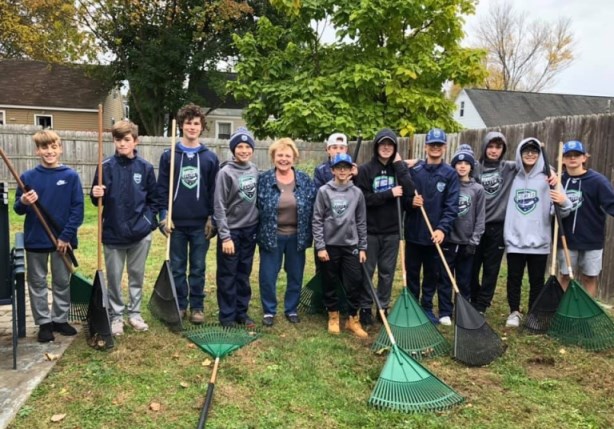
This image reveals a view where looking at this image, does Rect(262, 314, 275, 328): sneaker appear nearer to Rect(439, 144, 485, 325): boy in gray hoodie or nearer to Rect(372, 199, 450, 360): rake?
Rect(372, 199, 450, 360): rake

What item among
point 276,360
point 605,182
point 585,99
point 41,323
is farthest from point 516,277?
point 585,99

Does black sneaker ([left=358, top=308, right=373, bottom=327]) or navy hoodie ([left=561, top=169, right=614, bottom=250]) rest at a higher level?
navy hoodie ([left=561, top=169, right=614, bottom=250])

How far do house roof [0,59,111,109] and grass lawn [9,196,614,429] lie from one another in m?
A: 27.0

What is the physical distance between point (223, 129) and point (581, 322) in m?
30.9

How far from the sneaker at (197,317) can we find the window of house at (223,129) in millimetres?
29253

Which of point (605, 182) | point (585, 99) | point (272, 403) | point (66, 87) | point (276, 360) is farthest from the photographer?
point (585, 99)

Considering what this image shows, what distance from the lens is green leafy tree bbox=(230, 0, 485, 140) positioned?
46.1 ft

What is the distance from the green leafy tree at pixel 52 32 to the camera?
24.5 meters

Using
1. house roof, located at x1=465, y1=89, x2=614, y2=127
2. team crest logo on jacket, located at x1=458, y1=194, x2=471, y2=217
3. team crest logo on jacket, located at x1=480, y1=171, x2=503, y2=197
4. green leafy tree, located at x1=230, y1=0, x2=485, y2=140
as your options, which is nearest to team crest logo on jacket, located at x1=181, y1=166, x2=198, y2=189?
team crest logo on jacket, located at x1=458, y1=194, x2=471, y2=217

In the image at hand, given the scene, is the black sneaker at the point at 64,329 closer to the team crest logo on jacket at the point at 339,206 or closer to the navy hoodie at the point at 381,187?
the team crest logo on jacket at the point at 339,206

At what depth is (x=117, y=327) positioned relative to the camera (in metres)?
4.90

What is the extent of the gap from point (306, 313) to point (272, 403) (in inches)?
83.5

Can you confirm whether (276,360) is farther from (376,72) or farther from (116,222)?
(376,72)

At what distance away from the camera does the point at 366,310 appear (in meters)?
5.37
